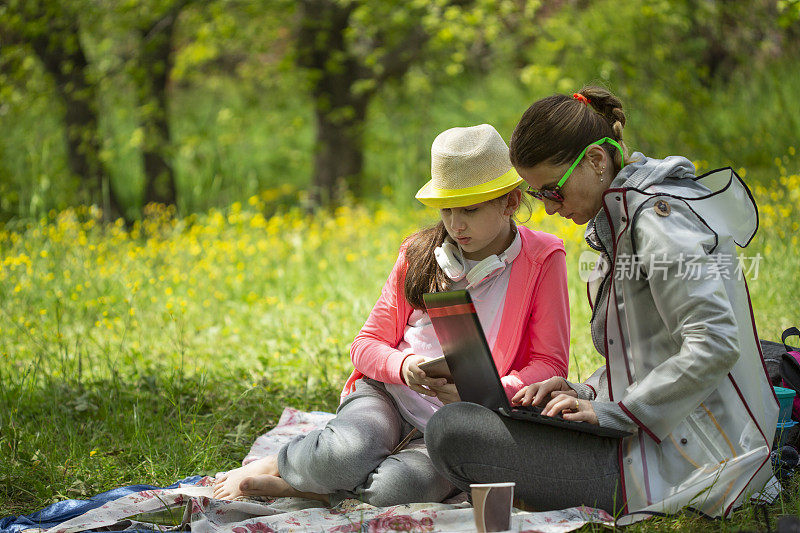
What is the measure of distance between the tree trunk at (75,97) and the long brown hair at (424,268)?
5.36m

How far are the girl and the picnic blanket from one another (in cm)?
7

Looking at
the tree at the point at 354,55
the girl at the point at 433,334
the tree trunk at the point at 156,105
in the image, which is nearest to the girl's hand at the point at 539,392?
the girl at the point at 433,334

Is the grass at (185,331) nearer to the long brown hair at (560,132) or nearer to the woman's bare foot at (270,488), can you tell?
the woman's bare foot at (270,488)

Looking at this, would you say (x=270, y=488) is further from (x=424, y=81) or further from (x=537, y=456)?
(x=424, y=81)

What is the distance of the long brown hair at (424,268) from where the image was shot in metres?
2.73

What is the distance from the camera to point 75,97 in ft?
25.0

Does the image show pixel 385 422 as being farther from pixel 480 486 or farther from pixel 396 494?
pixel 480 486

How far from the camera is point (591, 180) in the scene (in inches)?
90.4

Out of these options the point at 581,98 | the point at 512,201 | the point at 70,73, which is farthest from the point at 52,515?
the point at 70,73

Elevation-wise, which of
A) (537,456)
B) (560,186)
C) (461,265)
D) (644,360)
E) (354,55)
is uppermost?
(354,55)

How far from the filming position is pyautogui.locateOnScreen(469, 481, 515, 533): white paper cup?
2.07 meters

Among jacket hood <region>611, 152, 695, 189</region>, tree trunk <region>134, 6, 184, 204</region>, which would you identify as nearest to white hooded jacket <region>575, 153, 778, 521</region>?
jacket hood <region>611, 152, 695, 189</region>

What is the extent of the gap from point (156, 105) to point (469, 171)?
20.7 ft

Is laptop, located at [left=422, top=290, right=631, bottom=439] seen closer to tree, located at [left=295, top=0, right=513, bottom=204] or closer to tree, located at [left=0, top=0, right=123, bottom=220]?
tree, located at [left=0, top=0, right=123, bottom=220]
